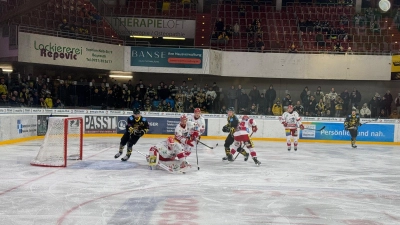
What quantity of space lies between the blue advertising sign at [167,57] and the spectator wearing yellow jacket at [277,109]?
4.38m

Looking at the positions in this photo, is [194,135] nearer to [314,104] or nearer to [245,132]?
[245,132]

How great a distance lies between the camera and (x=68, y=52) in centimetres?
2009

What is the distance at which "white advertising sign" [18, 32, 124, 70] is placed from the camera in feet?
60.8

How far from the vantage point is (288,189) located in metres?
8.20

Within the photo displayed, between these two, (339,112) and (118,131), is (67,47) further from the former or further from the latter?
(339,112)

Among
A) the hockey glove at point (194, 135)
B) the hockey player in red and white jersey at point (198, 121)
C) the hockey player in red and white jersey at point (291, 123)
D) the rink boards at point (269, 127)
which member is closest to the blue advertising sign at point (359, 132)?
the rink boards at point (269, 127)

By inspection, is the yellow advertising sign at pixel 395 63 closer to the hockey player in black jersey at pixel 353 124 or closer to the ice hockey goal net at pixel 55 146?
the hockey player in black jersey at pixel 353 124

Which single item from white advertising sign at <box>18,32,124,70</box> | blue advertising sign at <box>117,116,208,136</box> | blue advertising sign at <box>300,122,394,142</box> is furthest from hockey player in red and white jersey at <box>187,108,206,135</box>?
white advertising sign at <box>18,32,124,70</box>

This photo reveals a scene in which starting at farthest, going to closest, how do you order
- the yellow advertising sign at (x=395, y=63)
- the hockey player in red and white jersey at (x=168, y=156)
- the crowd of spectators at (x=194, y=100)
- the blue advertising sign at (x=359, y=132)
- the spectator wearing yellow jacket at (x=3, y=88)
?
the yellow advertising sign at (x=395, y=63)
the blue advertising sign at (x=359, y=132)
the crowd of spectators at (x=194, y=100)
the spectator wearing yellow jacket at (x=3, y=88)
the hockey player in red and white jersey at (x=168, y=156)

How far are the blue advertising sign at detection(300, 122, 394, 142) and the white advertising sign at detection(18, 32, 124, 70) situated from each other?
376 inches

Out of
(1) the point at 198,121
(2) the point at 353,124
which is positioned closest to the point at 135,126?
(1) the point at 198,121

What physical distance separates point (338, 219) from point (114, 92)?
14.5 m

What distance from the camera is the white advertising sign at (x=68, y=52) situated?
1855 cm

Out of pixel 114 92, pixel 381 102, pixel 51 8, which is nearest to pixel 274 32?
pixel 381 102
